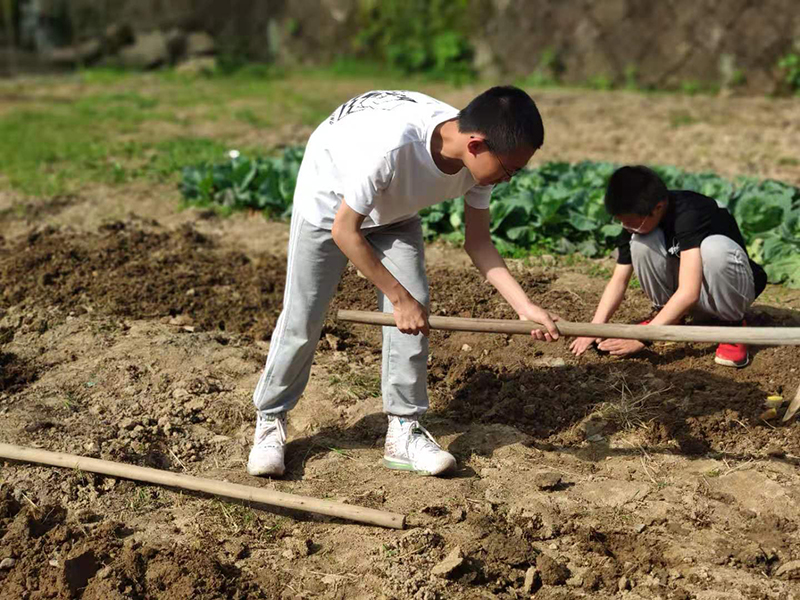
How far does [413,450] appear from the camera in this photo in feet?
12.4

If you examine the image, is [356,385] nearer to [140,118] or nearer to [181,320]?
[181,320]

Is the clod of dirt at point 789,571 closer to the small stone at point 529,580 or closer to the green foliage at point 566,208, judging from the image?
the small stone at point 529,580

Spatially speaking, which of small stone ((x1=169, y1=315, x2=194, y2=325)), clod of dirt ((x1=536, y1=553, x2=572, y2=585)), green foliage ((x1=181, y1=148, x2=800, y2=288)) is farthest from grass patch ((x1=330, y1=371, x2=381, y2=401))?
green foliage ((x1=181, y1=148, x2=800, y2=288))

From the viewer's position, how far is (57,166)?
820 cm

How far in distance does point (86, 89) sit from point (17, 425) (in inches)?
364

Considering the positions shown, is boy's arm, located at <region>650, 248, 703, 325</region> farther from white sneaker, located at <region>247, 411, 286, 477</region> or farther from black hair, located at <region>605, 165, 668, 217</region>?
white sneaker, located at <region>247, 411, 286, 477</region>

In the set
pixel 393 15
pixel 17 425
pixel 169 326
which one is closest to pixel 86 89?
pixel 393 15

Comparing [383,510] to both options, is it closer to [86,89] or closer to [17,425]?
[17,425]

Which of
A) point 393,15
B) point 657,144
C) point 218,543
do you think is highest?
point 393,15

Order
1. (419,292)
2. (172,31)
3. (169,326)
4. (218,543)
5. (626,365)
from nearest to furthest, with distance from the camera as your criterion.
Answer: (218,543) → (419,292) → (626,365) → (169,326) → (172,31)

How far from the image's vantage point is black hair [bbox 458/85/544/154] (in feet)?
9.91

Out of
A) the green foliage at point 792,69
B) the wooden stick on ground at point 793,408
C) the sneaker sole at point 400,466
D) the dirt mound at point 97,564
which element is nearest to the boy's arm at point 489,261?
the sneaker sole at point 400,466

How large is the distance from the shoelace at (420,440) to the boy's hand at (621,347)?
3.55 ft

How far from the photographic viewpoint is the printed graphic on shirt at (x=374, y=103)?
3.34 m
